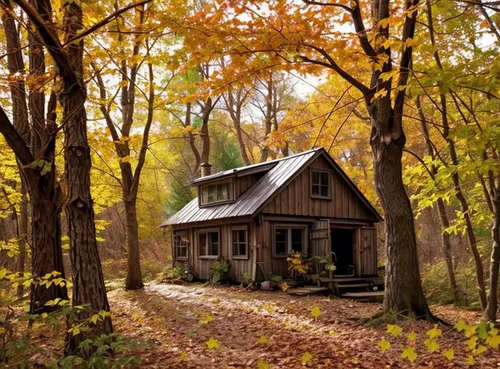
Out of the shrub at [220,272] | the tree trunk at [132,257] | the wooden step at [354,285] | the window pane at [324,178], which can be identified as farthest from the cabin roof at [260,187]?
the wooden step at [354,285]

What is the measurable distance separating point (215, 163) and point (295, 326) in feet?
84.4

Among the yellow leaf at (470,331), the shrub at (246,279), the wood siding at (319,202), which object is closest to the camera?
the yellow leaf at (470,331)

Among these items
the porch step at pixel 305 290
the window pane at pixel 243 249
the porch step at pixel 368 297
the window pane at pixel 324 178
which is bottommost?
the porch step at pixel 368 297

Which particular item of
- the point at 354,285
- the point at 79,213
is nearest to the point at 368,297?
the point at 354,285

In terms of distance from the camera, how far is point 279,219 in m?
15.7

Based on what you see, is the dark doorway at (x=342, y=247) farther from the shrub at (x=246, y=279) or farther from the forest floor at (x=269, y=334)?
the forest floor at (x=269, y=334)

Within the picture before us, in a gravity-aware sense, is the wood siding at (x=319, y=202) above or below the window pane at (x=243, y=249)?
above

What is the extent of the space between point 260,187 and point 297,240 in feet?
8.60

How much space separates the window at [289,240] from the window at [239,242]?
1.17m

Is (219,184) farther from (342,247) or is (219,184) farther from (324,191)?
(342,247)

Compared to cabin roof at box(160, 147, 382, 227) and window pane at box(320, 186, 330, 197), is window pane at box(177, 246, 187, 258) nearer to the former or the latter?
cabin roof at box(160, 147, 382, 227)

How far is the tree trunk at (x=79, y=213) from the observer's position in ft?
17.8

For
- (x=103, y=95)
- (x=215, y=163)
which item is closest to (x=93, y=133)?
(x=103, y=95)

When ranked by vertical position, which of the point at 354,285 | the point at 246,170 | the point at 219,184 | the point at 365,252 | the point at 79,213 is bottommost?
the point at 354,285
